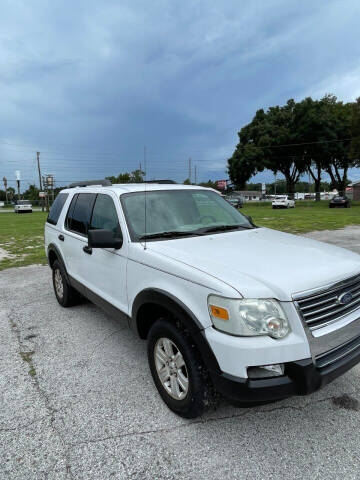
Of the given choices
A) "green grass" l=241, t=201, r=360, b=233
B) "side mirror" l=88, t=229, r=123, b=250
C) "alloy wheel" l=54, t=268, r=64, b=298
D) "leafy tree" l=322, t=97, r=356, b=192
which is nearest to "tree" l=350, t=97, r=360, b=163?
"leafy tree" l=322, t=97, r=356, b=192

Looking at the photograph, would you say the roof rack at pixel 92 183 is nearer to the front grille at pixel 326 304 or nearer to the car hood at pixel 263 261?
the car hood at pixel 263 261

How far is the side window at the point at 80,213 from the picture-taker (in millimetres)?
3974

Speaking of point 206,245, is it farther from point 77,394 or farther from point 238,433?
point 77,394

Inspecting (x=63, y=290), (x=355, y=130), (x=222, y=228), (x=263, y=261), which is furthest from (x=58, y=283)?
(x=355, y=130)

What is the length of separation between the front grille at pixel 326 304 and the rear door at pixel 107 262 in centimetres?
158

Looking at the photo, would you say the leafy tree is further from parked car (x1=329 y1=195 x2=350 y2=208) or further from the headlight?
the headlight

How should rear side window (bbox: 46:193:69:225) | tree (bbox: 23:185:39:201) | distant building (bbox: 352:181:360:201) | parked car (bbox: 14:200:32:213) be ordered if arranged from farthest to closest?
1. tree (bbox: 23:185:39:201)
2. distant building (bbox: 352:181:360:201)
3. parked car (bbox: 14:200:32:213)
4. rear side window (bbox: 46:193:69:225)

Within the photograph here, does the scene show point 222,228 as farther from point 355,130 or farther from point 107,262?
point 355,130

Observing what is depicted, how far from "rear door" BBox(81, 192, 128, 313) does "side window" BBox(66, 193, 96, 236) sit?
0.51 feet

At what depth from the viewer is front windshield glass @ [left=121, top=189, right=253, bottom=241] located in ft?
10.4

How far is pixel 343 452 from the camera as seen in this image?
7.07 ft

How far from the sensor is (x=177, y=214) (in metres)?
3.43

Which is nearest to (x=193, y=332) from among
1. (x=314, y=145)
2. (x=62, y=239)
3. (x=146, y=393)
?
(x=146, y=393)

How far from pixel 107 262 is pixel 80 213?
3.89 ft
